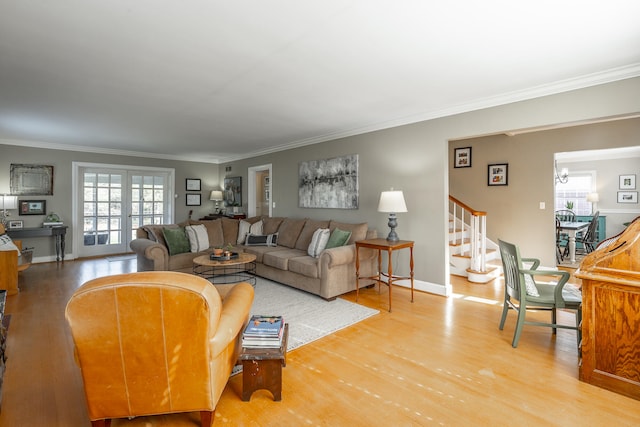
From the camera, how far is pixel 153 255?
4320 mm

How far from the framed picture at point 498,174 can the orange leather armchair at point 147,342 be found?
18.4ft

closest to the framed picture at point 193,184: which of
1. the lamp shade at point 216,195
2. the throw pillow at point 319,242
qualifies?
the lamp shade at point 216,195

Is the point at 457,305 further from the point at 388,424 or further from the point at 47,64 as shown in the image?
the point at 47,64

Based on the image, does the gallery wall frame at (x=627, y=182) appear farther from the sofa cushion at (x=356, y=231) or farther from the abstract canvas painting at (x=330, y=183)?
the sofa cushion at (x=356, y=231)

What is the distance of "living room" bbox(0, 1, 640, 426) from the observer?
1.85 m

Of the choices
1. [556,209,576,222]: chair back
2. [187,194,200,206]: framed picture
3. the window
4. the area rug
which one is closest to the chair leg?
the area rug

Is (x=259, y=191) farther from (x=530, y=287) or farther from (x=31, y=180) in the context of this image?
(x=530, y=287)

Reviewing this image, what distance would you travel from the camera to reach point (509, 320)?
3.16m

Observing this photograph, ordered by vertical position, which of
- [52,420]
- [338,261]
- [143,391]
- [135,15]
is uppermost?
[135,15]

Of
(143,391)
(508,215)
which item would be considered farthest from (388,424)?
(508,215)

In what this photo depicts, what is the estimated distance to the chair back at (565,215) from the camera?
7.37 m

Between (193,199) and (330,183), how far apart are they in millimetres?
4249

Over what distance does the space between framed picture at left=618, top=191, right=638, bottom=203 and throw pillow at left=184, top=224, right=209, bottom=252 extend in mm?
8767

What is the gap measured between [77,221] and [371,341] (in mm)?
6478
